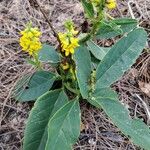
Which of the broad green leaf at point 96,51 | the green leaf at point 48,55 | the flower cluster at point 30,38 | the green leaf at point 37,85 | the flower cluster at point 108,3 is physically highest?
the flower cluster at point 108,3

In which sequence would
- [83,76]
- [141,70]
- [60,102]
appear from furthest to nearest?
[141,70] < [60,102] < [83,76]

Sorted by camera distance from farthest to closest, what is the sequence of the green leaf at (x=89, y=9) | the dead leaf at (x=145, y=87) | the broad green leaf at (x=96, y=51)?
the dead leaf at (x=145, y=87) → the broad green leaf at (x=96, y=51) → the green leaf at (x=89, y=9)

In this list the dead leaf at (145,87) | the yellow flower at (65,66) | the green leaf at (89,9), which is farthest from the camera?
the dead leaf at (145,87)

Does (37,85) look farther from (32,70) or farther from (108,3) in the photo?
(108,3)

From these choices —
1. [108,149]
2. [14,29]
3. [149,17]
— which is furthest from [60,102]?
[149,17]

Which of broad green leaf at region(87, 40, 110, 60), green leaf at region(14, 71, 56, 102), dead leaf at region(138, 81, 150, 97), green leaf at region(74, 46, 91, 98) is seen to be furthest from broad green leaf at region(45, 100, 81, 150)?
dead leaf at region(138, 81, 150, 97)

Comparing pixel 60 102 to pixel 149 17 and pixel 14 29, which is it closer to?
pixel 14 29

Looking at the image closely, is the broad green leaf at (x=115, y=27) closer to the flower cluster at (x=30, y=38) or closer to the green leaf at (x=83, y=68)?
the green leaf at (x=83, y=68)

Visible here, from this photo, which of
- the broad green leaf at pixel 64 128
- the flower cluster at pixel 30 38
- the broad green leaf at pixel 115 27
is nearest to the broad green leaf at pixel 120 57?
the broad green leaf at pixel 115 27
